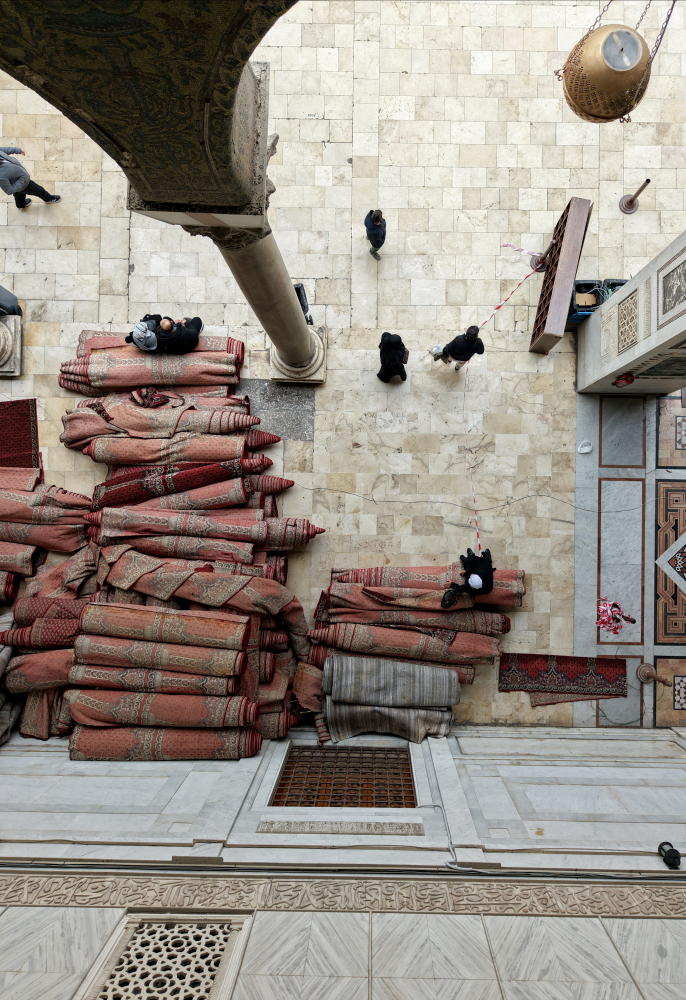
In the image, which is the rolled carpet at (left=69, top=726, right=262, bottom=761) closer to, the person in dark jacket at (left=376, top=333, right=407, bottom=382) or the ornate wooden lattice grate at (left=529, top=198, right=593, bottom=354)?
the person in dark jacket at (left=376, top=333, right=407, bottom=382)

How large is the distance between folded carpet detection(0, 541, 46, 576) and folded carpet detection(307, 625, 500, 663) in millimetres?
3098

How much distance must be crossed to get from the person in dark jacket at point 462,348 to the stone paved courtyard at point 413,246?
33cm

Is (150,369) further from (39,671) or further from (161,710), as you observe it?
(161,710)

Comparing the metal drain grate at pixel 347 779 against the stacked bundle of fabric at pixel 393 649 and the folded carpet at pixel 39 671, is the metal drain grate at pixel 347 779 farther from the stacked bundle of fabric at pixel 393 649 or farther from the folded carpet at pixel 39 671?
the folded carpet at pixel 39 671

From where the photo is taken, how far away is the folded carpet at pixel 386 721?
5.42 m

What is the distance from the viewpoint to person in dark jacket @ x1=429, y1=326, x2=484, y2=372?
538 cm

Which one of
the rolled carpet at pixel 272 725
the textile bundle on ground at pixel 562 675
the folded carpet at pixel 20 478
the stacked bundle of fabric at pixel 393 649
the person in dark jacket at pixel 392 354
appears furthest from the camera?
the textile bundle on ground at pixel 562 675

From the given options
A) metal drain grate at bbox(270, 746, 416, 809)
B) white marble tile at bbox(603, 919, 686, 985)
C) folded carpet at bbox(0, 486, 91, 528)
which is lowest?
white marble tile at bbox(603, 919, 686, 985)

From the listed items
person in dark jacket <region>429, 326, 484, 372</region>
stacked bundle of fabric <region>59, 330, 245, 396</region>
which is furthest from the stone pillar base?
person in dark jacket <region>429, 326, 484, 372</region>

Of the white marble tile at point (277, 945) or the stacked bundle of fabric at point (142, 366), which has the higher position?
the stacked bundle of fabric at point (142, 366)

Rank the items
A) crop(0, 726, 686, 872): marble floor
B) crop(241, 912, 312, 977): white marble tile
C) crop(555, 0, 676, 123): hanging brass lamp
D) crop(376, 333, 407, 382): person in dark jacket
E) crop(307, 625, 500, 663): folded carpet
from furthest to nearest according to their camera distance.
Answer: crop(376, 333, 407, 382): person in dark jacket
crop(307, 625, 500, 663): folded carpet
crop(0, 726, 686, 872): marble floor
crop(555, 0, 676, 123): hanging brass lamp
crop(241, 912, 312, 977): white marble tile

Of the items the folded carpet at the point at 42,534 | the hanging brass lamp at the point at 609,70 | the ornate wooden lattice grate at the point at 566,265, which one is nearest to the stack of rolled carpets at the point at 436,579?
the ornate wooden lattice grate at the point at 566,265

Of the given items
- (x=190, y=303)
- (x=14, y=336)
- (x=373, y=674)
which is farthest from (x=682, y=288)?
(x=14, y=336)

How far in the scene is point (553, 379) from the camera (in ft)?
20.2
